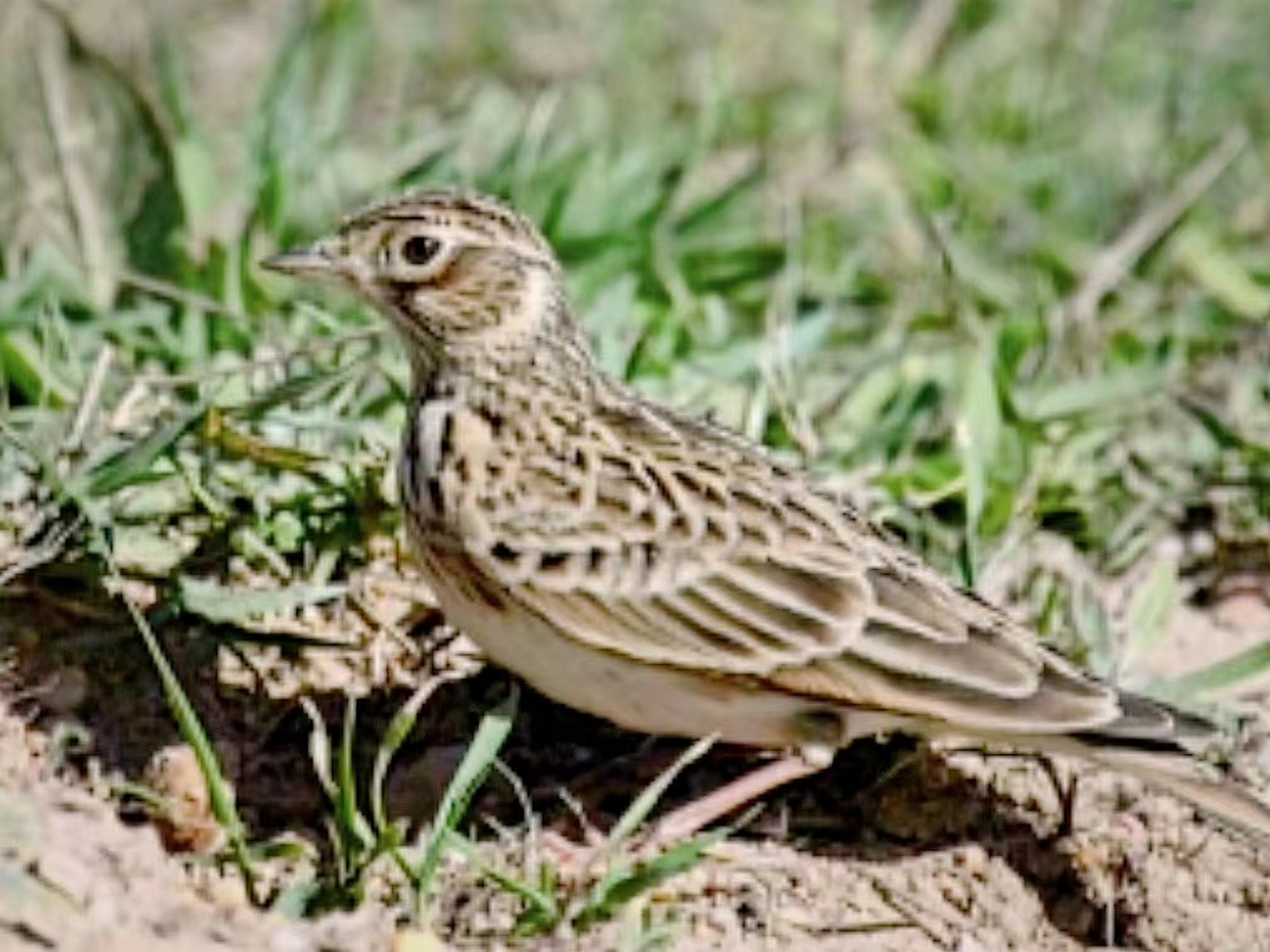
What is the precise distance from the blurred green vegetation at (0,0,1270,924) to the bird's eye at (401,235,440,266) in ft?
1.58

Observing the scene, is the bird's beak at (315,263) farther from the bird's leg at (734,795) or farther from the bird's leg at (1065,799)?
the bird's leg at (1065,799)

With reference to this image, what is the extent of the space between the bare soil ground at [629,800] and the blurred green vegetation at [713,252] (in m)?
0.22

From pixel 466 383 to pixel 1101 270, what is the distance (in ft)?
9.65

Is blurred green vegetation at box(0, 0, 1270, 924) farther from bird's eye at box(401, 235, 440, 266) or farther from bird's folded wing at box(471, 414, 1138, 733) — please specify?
bird's folded wing at box(471, 414, 1138, 733)

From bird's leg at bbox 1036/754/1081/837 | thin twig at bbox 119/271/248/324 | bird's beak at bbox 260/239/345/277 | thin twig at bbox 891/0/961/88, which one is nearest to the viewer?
bird's leg at bbox 1036/754/1081/837

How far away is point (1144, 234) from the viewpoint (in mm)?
9523

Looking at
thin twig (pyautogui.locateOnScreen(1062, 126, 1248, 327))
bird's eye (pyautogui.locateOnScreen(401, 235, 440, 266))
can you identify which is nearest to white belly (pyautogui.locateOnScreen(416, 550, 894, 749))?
bird's eye (pyautogui.locateOnScreen(401, 235, 440, 266))

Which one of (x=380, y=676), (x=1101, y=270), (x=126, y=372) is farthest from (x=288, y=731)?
(x=1101, y=270)

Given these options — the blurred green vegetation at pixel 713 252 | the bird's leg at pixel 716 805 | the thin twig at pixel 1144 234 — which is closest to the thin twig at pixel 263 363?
the blurred green vegetation at pixel 713 252

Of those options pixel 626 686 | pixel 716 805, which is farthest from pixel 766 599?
pixel 716 805

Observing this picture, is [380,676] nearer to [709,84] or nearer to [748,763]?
[748,763]

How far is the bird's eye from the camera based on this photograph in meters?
6.90

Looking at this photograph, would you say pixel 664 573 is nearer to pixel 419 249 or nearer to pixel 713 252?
pixel 419 249

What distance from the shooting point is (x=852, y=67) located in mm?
10672
